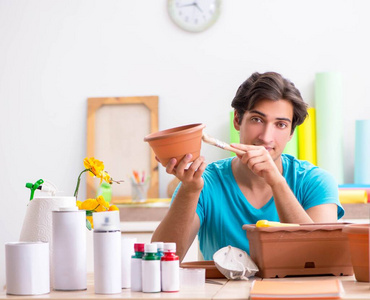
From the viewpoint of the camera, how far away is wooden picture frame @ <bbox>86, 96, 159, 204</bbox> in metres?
3.44

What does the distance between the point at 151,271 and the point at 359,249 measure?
453mm

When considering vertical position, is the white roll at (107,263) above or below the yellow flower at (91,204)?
below

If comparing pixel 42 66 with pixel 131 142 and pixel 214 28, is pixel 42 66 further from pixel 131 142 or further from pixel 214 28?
pixel 214 28

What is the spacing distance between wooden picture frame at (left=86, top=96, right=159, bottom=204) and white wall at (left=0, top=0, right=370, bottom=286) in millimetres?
68

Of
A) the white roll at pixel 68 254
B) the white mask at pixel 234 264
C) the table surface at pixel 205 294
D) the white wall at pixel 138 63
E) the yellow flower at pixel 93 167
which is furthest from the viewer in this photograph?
the white wall at pixel 138 63

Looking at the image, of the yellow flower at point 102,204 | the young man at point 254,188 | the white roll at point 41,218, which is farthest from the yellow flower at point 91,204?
the young man at point 254,188

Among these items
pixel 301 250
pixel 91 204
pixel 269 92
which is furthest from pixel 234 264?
pixel 269 92

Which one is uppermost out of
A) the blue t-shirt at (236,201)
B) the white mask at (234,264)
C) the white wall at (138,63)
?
the white wall at (138,63)

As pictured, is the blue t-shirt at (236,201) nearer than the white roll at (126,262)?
No

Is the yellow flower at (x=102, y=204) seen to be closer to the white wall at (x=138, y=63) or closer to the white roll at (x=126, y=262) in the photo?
the white roll at (x=126, y=262)

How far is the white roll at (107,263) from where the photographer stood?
4.01 feet

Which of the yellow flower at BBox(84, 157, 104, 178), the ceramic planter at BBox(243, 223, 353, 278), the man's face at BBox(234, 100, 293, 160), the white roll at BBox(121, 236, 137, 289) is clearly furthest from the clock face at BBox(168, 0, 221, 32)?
the white roll at BBox(121, 236, 137, 289)

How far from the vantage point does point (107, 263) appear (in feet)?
4.02

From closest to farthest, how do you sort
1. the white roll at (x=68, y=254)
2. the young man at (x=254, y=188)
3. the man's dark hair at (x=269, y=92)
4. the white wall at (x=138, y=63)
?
the white roll at (x=68, y=254) → the young man at (x=254, y=188) → the man's dark hair at (x=269, y=92) → the white wall at (x=138, y=63)
